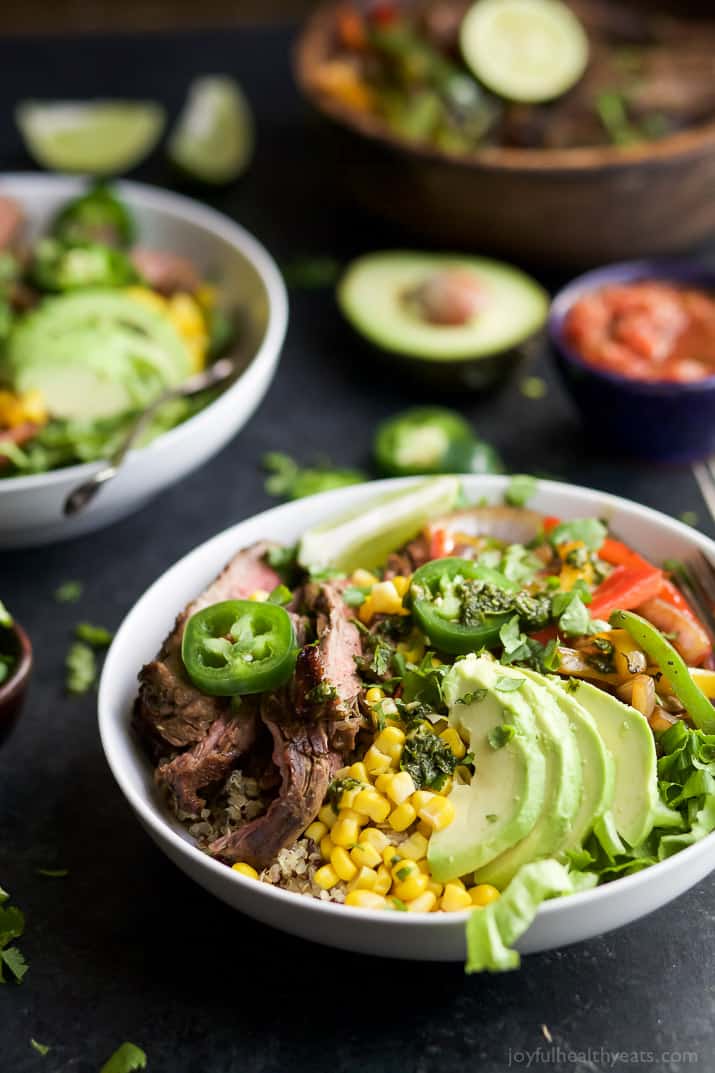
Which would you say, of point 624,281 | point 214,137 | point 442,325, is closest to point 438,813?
point 442,325

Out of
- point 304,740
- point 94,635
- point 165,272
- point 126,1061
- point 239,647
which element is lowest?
point 94,635

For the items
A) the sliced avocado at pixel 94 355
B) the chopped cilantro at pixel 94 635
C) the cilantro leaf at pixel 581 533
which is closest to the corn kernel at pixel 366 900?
the cilantro leaf at pixel 581 533

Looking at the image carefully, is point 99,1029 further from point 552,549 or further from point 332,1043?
point 552,549

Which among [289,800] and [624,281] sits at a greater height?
[289,800]

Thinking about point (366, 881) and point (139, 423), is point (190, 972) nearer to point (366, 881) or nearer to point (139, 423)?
point (366, 881)

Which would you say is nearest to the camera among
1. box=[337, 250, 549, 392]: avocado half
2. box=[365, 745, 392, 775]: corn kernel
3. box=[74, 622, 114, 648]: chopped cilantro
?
box=[365, 745, 392, 775]: corn kernel

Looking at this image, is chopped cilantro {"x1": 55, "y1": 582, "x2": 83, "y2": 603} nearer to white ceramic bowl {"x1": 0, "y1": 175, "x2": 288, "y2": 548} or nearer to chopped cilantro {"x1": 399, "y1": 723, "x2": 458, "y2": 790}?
white ceramic bowl {"x1": 0, "y1": 175, "x2": 288, "y2": 548}

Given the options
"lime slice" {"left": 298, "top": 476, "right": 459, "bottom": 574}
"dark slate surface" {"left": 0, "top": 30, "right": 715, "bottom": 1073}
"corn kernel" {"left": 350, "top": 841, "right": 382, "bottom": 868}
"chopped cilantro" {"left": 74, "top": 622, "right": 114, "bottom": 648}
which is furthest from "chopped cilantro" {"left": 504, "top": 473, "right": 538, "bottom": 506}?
"chopped cilantro" {"left": 74, "top": 622, "right": 114, "bottom": 648}
